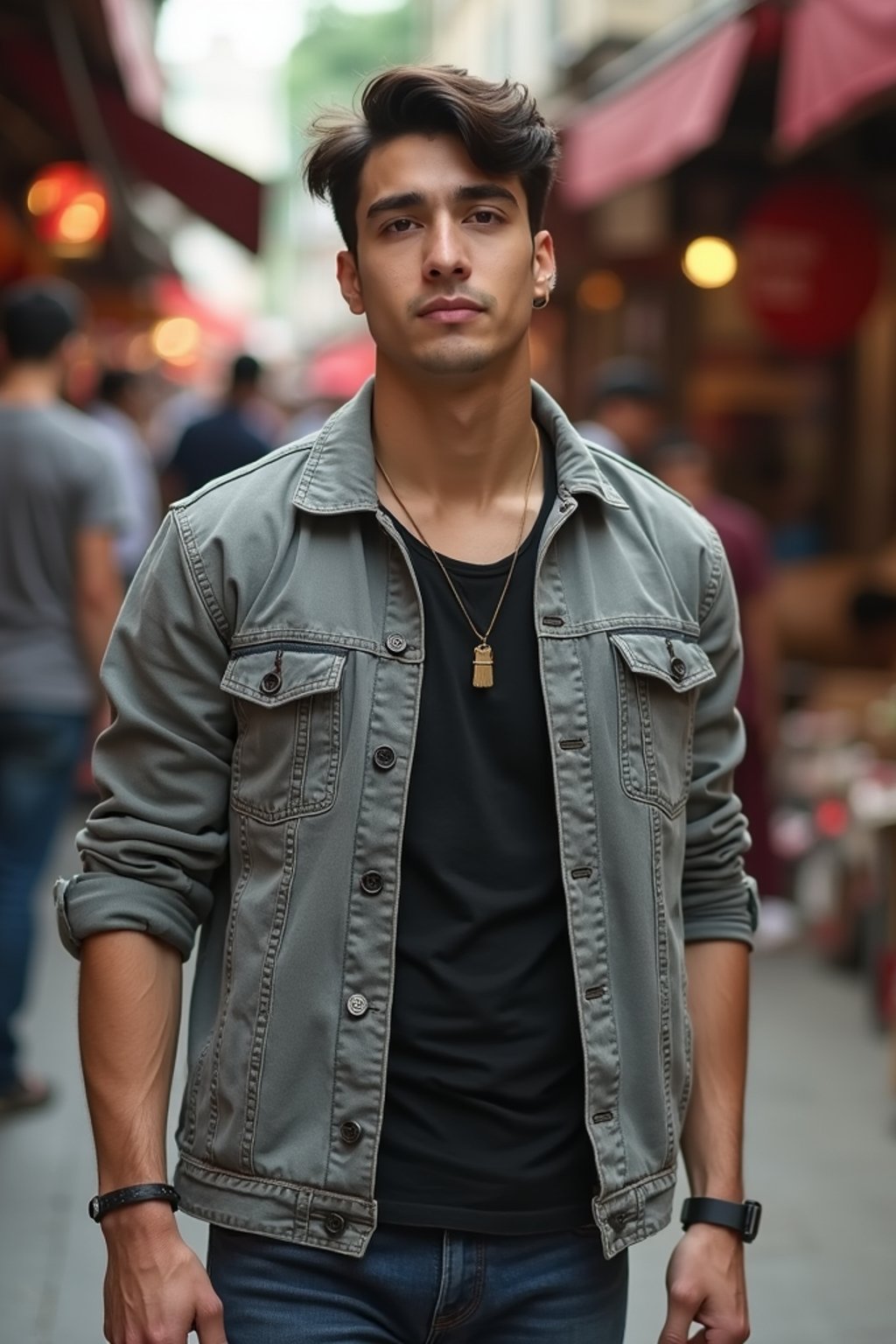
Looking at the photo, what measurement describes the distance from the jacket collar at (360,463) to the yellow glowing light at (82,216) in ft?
35.4

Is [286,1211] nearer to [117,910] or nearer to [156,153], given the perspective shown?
[117,910]

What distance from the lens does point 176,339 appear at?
1193 inches

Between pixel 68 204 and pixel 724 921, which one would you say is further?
pixel 68 204

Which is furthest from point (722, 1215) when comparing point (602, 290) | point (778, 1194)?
point (602, 290)

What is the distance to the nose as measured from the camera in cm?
236

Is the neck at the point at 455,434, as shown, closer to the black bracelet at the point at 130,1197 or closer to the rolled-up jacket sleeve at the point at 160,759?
the rolled-up jacket sleeve at the point at 160,759

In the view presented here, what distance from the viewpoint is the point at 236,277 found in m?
86.4

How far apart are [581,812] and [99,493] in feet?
12.5

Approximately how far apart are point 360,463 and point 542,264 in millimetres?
369

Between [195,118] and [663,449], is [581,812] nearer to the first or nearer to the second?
[663,449]

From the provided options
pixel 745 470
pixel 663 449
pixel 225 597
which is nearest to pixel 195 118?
pixel 745 470

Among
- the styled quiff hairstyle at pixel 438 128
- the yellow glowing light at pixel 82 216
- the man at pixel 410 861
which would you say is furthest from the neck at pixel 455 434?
the yellow glowing light at pixel 82 216

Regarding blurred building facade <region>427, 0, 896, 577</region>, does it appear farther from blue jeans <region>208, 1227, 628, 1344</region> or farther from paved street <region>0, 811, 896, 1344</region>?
blue jeans <region>208, 1227, 628, 1344</region>

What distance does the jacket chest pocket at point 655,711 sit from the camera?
2.42 m
